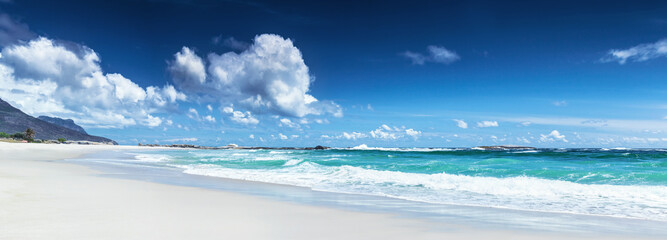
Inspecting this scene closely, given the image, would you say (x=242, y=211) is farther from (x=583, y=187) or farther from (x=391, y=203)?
(x=583, y=187)

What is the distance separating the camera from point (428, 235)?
5.66m

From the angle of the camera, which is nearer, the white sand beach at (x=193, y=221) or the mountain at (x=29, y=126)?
the white sand beach at (x=193, y=221)

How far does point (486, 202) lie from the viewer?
10.0 meters

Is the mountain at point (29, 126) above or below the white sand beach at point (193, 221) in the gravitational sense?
above

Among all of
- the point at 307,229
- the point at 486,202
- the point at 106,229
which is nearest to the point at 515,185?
the point at 486,202

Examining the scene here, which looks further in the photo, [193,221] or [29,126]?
[29,126]

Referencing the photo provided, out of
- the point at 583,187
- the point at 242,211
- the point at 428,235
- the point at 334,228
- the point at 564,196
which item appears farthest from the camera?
the point at 583,187

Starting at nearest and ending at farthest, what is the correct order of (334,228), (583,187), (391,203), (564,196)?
(334,228), (391,203), (564,196), (583,187)

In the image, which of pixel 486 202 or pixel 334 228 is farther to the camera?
pixel 486 202

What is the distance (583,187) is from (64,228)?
45.6 ft

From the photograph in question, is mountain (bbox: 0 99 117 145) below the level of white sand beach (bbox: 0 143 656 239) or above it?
above

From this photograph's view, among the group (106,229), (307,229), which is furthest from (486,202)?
(106,229)

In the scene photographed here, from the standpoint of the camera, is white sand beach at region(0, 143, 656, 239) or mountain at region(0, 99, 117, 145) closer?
white sand beach at region(0, 143, 656, 239)

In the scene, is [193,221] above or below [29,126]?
below
